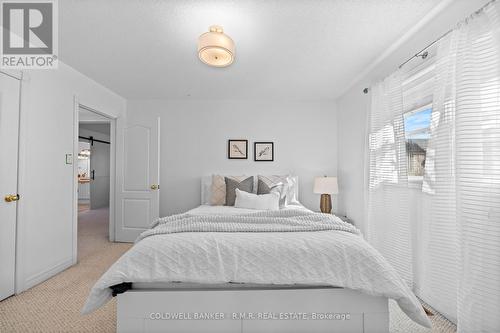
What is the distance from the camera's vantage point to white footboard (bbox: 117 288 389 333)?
152 cm

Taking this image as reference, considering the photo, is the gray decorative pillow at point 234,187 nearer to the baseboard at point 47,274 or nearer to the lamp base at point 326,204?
the lamp base at point 326,204

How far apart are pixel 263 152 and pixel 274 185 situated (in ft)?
2.54

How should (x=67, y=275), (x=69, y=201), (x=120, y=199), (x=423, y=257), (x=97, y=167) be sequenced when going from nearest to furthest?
1. (x=423, y=257)
2. (x=67, y=275)
3. (x=69, y=201)
4. (x=120, y=199)
5. (x=97, y=167)

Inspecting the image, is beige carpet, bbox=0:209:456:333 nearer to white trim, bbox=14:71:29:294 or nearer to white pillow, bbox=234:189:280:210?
white trim, bbox=14:71:29:294

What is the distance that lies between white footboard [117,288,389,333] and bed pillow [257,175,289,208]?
2.02m

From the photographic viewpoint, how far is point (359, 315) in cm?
155

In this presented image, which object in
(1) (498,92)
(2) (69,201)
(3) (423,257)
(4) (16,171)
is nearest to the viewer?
(1) (498,92)

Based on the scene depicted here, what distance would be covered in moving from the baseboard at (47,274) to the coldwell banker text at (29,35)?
2074 mm

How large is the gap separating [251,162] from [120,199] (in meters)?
2.23

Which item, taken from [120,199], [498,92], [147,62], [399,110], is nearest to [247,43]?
[147,62]

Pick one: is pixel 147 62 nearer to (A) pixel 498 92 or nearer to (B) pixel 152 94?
(B) pixel 152 94

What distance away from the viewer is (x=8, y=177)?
Answer: 2.29 metres

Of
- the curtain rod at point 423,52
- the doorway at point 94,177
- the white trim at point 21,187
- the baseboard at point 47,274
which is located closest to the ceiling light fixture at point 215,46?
the curtain rod at point 423,52

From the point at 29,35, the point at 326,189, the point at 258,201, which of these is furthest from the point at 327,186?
the point at 29,35
